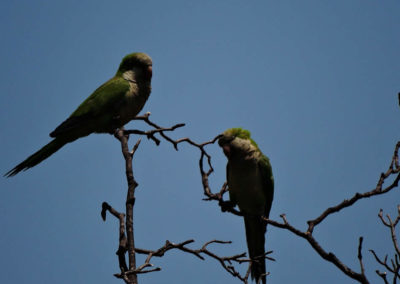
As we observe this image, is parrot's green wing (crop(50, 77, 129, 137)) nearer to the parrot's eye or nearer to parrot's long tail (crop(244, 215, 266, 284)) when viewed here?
the parrot's eye

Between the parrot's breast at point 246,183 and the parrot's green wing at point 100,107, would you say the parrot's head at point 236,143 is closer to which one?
the parrot's breast at point 246,183

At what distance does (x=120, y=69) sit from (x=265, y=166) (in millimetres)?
2684

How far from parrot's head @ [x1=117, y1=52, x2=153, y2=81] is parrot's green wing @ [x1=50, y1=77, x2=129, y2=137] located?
0.24 meters

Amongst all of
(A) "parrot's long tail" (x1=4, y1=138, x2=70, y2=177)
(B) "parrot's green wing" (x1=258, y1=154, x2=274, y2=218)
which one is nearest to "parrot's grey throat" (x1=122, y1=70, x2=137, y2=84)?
(A) "parrot's long tail" (x1=4, y1=138, x2=70, y2=177)

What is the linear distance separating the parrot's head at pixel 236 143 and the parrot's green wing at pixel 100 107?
1.54m

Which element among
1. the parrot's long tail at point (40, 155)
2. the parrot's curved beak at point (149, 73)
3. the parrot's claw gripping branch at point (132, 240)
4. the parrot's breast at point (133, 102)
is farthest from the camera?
the parrot's curved beak at point (149, 73)

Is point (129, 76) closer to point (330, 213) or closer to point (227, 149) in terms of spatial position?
point (227, 149)

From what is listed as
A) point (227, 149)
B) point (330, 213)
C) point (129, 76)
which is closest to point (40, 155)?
point (129, 76)

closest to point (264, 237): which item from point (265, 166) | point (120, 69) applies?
point (265, 166)

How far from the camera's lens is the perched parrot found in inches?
206

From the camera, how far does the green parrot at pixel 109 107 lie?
5.53 metres

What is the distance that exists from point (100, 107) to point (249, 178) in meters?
2.27

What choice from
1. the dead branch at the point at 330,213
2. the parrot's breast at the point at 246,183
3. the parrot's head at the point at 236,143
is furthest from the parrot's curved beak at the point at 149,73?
the dead branch at the point at 330,213

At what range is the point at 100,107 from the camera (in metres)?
5.67
